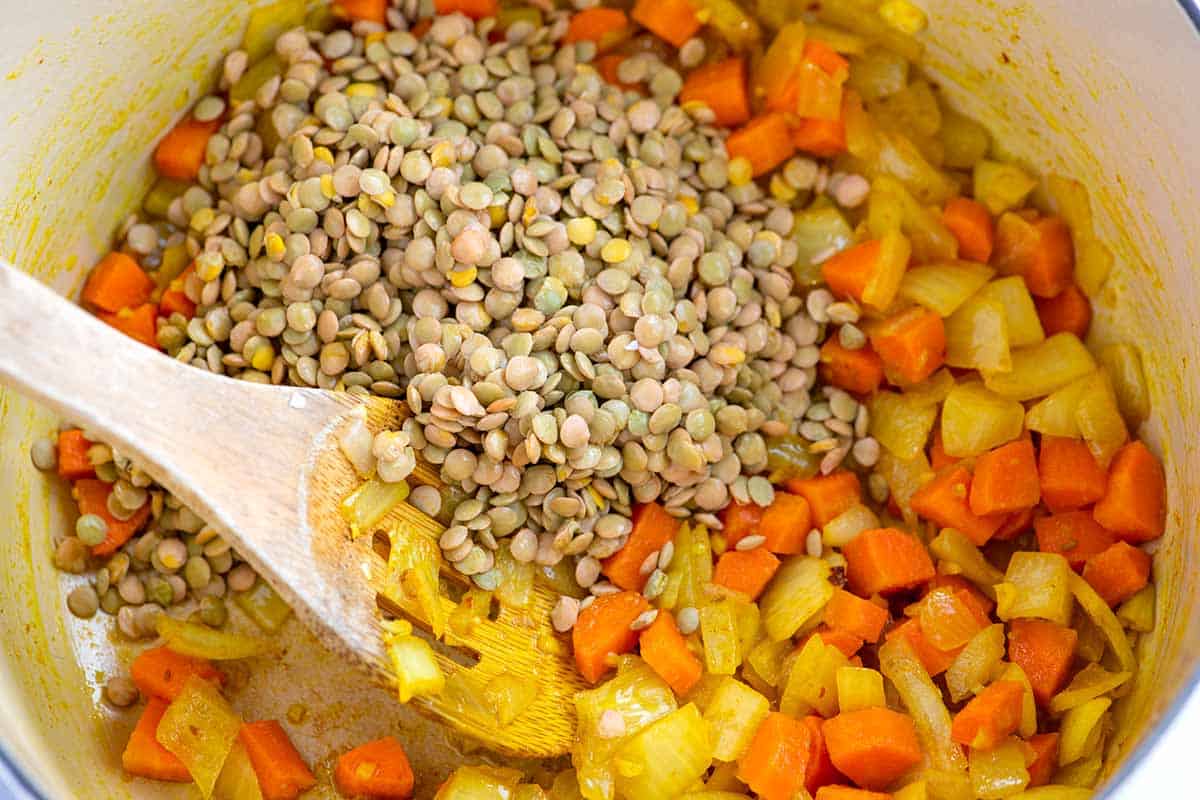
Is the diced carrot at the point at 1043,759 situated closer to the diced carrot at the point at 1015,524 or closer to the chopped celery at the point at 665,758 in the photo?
the diced carrot at the point at 1015,524

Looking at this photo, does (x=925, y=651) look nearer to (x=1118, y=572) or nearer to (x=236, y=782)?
(x=1118, y=572)

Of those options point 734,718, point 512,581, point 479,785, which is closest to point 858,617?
point 734,718

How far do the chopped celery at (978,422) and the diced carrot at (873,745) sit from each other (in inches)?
23.0

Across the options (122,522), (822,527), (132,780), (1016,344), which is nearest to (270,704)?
(132,780)

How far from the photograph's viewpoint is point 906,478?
2562 millimetres

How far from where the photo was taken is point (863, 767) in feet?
7.26

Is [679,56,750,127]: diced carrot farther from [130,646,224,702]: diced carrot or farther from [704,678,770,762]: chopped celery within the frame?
[130,646,224,702]: diced carrot

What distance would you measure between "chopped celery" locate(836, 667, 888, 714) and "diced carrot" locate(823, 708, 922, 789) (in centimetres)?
2

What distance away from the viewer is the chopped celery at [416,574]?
7.36 feet

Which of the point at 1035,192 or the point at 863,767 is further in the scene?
the point at 1035,192

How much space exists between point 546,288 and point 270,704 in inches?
42.2

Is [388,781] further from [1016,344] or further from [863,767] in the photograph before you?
[1016,344]

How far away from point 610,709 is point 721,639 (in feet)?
0.86

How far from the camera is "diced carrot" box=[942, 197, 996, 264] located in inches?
104
